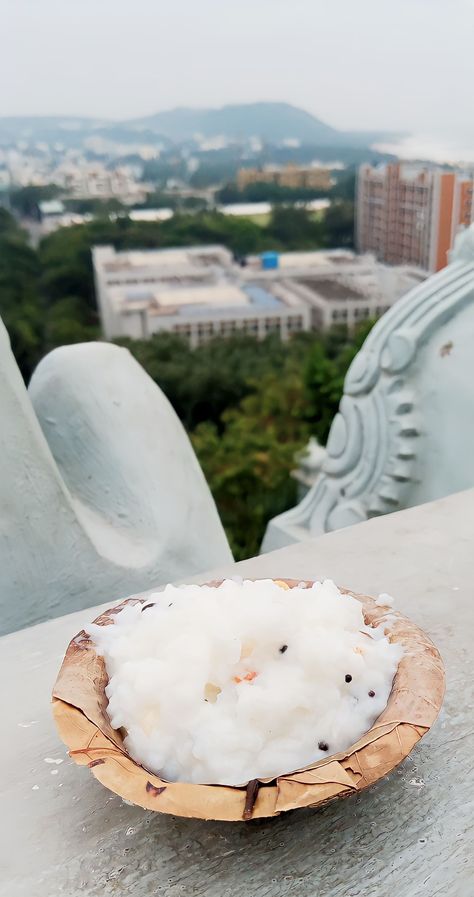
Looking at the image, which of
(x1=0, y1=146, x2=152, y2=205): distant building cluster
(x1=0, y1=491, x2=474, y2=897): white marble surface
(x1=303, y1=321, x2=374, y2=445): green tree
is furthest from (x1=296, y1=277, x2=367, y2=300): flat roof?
(x1=0, y1=491, x2=474, y2=897): white marble surface

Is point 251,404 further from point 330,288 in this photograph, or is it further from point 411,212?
point 411,212

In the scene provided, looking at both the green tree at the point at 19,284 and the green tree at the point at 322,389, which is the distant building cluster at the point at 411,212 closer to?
the green tree at the point at 322,389

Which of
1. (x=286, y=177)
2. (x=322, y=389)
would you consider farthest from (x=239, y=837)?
(x=286, y=177)

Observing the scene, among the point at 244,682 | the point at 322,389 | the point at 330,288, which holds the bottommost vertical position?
the point at 322,389

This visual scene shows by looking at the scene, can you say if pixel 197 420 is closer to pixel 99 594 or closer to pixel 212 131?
pixel 212 131

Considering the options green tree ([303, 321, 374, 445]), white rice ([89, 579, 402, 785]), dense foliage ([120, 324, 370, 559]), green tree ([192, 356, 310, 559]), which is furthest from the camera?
green tree ([303, 321, 374, 445])

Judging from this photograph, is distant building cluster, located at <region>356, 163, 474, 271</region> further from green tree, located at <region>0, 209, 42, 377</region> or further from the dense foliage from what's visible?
green tree, located at <region>0, 209, 42, 377</region>

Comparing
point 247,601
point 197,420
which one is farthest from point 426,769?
point 197,420
